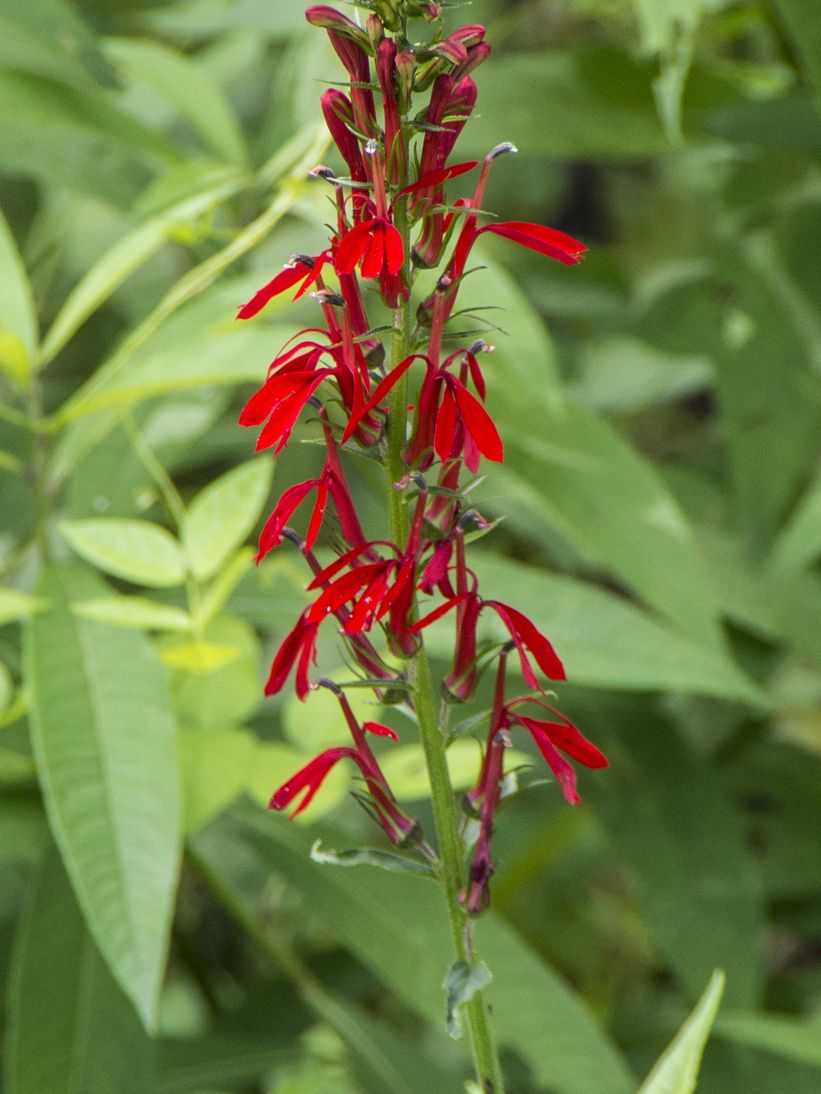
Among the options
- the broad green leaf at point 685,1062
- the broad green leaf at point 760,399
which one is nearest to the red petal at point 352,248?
the broad green leaf at point 685,1062

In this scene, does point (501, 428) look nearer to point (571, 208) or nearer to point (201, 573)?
point (201, 573)

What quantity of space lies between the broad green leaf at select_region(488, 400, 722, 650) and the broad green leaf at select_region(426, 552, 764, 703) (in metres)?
0.02

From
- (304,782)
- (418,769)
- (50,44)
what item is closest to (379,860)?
(304,782)

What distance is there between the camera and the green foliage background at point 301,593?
0.69 m

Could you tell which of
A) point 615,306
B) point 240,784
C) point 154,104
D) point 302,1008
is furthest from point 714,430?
point 240,784

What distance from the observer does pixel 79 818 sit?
0.60 meters

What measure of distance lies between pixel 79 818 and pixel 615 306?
2.63ft

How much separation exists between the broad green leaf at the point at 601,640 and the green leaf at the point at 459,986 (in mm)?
314

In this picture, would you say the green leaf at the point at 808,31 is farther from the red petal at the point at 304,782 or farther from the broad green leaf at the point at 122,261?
the red petal at the point at 304,782

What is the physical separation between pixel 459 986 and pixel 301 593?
0.43 metres

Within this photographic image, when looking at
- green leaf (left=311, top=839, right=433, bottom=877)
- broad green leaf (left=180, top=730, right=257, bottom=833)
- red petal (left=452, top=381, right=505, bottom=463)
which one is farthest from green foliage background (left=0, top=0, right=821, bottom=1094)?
red petal (left=452, top=381, right=505, bottom=463)

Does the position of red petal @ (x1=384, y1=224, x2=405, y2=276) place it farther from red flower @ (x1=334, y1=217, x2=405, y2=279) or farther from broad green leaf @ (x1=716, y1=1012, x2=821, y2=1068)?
broad green leaf @ (x1=716, y1=1012, x2=821, y2=1068)

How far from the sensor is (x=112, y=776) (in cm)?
63

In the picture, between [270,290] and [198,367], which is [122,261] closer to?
[198,367]
